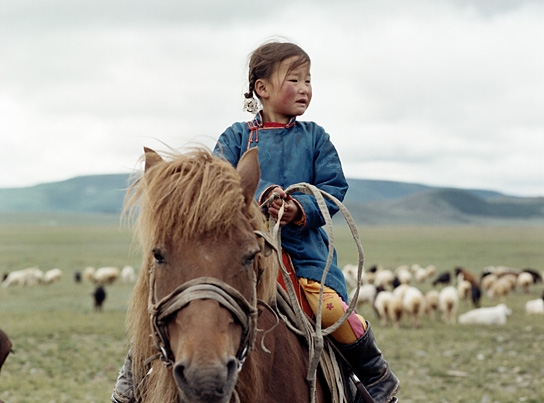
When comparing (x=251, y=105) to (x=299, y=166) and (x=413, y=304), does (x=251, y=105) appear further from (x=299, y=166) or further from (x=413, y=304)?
(x=413, y=304)

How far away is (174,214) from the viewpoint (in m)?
1.98

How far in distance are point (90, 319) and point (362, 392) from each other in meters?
15.1

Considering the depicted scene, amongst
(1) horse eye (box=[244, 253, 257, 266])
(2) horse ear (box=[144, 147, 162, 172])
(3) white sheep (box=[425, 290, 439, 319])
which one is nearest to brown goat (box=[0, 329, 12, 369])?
(2) horse ear (box=[144, 147, 162, 172])

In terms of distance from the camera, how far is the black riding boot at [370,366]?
112 inches

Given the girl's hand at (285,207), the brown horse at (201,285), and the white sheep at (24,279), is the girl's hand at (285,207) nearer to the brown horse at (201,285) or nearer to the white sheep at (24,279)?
the brown horse at (201,285)

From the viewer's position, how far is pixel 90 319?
16797 mm

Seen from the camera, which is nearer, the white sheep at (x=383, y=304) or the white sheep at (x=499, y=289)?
the white sheep at (x=383, y=304)

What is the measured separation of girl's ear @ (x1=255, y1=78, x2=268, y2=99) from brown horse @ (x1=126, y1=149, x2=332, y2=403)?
0.84 metres

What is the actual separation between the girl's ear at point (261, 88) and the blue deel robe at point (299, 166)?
4.6 inches

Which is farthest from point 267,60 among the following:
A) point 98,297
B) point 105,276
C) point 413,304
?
point 105,276

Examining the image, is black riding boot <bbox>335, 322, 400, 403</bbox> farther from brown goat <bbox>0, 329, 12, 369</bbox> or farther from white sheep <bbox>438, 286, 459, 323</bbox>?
white sheep <bbox>438, 286, 459, 323</bbox>

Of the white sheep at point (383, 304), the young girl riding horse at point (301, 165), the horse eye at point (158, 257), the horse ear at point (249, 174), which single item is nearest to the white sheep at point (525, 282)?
the white sheep at point (383, 304)

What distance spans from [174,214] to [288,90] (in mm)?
1129

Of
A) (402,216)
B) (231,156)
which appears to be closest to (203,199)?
(231,156)
